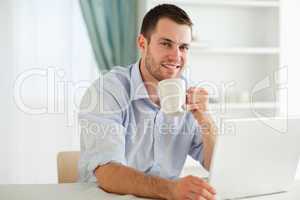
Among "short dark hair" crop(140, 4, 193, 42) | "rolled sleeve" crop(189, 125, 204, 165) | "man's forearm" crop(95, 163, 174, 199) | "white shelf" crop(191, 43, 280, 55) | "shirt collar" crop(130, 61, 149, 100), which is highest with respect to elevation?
"white shelf" crop(191, 43, 280, 55)

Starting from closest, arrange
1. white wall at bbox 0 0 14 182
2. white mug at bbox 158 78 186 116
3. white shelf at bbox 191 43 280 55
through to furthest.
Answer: white mug at bbox 158 78 186 116
white wall at bbox 0 0 14 182
white shelf at bbox 191 43 280 55

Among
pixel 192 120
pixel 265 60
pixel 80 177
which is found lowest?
pixel 80 177

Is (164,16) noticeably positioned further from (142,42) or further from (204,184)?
(204,184)

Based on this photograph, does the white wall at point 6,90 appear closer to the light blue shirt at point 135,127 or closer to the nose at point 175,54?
the light blue shirt at point 135,127

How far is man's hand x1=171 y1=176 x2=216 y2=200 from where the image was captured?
119cm

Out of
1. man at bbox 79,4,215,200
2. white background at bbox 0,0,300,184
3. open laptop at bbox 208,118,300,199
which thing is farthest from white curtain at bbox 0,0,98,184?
open laptop at bbox 208,118,300,199

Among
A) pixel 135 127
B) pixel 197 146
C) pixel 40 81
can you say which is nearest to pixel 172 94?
pixel 135 127

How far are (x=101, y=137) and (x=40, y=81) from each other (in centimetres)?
173


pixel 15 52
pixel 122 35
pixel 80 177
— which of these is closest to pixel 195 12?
pixel 122 35

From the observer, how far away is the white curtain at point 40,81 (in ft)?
9.94

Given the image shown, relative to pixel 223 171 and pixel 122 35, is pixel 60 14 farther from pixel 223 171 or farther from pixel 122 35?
pixel 223 171

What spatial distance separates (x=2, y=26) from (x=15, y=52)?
0.64 feet

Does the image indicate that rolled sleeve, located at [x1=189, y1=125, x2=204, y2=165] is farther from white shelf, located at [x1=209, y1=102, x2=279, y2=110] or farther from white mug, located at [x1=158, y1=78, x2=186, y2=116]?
white shelf, located at [x1=209, y1=102, x2=279, y2=110]

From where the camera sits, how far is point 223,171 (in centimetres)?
126
